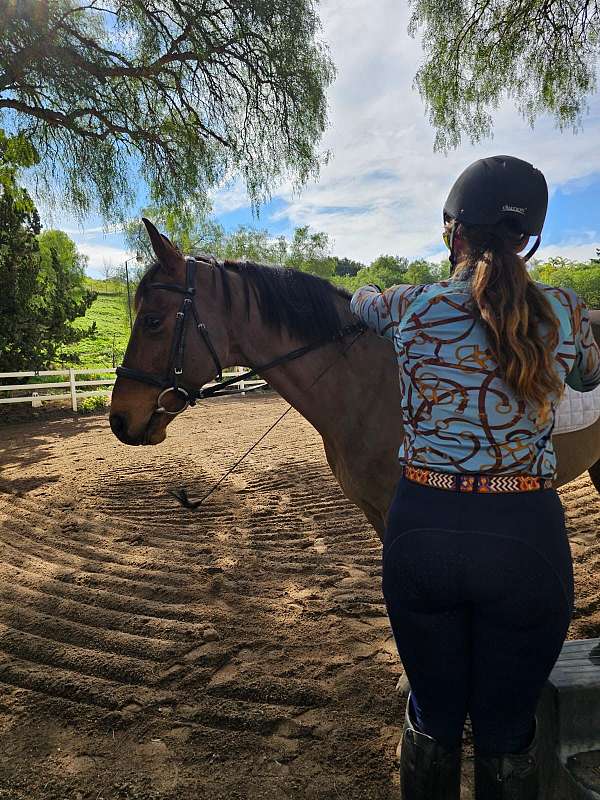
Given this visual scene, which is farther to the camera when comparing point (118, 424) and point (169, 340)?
point (118, 424)

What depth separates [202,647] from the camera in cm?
285

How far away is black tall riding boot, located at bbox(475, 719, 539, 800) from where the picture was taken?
1161mm

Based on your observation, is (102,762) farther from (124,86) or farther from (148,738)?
(124,86)

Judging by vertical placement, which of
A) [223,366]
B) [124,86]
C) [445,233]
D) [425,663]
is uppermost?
[124,86]

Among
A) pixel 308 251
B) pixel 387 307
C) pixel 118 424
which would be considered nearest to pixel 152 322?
pixel 118 424

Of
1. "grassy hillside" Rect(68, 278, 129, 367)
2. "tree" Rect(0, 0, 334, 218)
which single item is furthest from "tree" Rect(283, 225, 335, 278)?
"tree" Rect(0, 0, 334, 218)

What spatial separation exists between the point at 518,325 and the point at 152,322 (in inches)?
66.9

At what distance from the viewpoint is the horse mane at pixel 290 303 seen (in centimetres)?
238

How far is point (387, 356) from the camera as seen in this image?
2453mm

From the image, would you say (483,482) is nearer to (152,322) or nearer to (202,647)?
(152,322)

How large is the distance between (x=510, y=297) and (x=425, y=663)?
2.86 feet

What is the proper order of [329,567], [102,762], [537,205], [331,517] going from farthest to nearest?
1. [331,517]
2. [329,567]
3. [102,762]
4. [537,205]

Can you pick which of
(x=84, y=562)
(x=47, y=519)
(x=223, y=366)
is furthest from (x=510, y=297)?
(x=47, y=519)

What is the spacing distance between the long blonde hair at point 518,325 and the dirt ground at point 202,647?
1.76 metres
